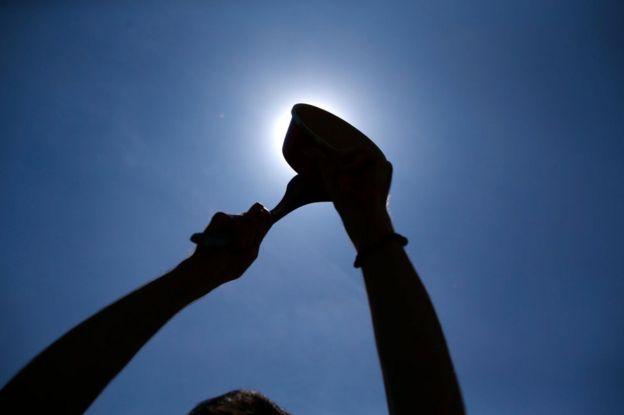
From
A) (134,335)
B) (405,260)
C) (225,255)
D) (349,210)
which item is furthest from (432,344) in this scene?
(225,255)

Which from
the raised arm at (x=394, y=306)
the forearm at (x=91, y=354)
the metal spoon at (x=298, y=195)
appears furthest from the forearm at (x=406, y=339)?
the metal spoon at (x=298, y=195)

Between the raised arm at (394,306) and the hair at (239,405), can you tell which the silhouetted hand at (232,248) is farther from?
the raised arm at (394,306)

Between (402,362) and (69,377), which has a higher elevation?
(402,362)

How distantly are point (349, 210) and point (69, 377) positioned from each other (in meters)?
0.66

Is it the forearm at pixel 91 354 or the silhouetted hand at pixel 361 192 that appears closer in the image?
the forearm at pixel 91 354

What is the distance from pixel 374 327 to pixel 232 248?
2.25 ft

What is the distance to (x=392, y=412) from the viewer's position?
0.71 meters

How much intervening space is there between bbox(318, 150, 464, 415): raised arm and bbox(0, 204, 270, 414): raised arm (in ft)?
1.58

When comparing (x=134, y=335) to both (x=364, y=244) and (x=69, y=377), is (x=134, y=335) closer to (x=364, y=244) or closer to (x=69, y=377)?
(x=69, y=377)

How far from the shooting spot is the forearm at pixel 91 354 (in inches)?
31.3

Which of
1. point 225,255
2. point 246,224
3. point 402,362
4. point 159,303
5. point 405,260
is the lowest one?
point 402,362

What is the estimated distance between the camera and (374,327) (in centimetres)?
80

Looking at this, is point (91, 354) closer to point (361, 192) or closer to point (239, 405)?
point (239, 405)

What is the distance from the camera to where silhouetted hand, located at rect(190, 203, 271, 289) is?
129cm
